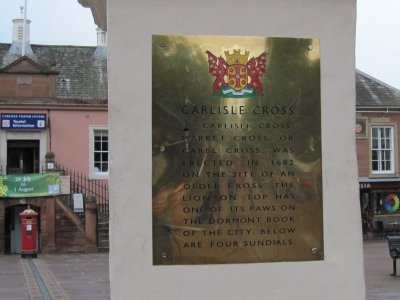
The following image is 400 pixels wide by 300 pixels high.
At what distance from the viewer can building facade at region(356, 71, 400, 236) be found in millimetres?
30547

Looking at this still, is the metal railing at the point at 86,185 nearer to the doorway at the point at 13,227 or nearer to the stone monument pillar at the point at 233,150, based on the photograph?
the doorway at the point at 13,227

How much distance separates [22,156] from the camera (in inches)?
1065

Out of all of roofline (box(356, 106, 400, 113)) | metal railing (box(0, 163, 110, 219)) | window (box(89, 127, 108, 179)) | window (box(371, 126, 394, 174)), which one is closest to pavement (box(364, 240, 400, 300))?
window (box(371, 126, 394, 174))

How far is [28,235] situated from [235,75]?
66.5ft

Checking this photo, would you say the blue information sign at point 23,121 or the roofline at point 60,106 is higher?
the roofline at point 60,106

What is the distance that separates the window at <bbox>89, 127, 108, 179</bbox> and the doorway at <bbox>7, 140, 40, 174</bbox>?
240 cm

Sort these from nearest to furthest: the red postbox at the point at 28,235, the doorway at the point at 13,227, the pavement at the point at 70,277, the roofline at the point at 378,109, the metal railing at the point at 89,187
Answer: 1. the pavement at the point at 70,277
2. the red postbox at the point at 28,235
3. the doorway at the point at 13,227
4. the metal railing at the point at 89,187
5. the roofline at the point at 378,109

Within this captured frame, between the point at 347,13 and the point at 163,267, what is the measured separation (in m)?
1.72

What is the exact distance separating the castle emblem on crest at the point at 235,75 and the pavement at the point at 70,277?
29.7 feet

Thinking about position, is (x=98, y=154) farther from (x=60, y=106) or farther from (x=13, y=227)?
(x=13, y=227)

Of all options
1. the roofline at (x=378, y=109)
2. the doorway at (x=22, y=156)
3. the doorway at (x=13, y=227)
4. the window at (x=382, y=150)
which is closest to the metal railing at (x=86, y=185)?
the doorway at (x=22, y=156)

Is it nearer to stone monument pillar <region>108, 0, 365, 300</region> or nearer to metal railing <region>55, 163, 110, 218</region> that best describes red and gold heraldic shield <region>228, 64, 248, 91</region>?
stone monument pillar <region>108, 0, 365, 300</region>

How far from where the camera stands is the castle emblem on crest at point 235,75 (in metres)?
3.28

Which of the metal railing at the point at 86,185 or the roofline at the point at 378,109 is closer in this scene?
the metal railing at the point at 86,185
